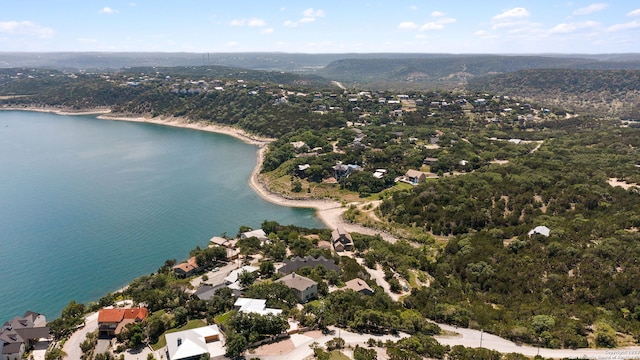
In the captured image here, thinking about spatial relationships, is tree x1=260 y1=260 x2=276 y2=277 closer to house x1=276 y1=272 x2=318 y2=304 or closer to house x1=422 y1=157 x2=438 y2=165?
house x1=276 y1=272 x2=318 y2=304

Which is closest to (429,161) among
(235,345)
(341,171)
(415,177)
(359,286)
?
(415,177)

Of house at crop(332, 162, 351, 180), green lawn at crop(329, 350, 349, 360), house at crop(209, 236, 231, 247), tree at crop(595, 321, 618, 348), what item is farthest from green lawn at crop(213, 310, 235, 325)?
house at crop(332, 162, 351, 180)

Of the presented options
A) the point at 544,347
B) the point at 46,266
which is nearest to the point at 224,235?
the point at 46,266

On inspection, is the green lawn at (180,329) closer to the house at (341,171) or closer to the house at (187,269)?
the house at (187,269)

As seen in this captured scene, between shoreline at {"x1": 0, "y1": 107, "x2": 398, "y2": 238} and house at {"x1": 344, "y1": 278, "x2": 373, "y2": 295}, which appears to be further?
shoreline at {"x1": 0, "y1": 107, "x2": 398, "y2": 238}

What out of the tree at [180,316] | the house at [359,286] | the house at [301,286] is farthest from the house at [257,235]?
the tree at [180,316]

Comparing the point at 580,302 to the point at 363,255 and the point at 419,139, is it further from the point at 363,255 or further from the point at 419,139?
the point at 419,139

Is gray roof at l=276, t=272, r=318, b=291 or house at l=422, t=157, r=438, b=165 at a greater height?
house at l=422, t=157, r=438, b=165
